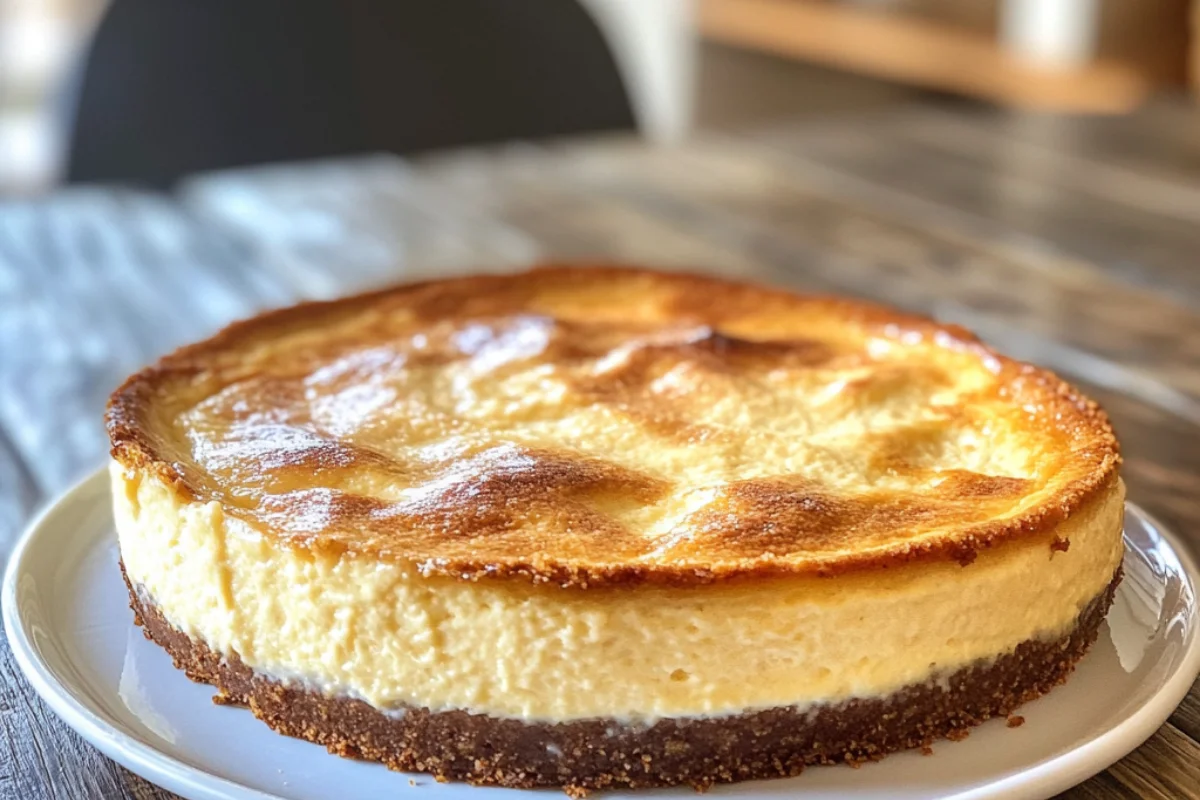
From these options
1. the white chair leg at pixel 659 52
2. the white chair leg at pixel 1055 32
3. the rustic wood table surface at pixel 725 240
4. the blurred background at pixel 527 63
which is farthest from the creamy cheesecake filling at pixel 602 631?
the white chair leg at pixel 659 52

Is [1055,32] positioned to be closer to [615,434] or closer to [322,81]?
[322,81]

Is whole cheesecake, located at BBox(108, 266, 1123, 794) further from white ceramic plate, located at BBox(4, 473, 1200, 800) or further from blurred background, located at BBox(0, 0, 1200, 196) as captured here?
blurred background, located at BBox(0, 0, 1200, 196)

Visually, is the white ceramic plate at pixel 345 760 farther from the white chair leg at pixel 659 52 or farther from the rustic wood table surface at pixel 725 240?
the white chair leg at pixel 659 52

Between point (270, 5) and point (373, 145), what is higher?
point (270, 5)

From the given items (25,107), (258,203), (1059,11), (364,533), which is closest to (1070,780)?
(364,533)

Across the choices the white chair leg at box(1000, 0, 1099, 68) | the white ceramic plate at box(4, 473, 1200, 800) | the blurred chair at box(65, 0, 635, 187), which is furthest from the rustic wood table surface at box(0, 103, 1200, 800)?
the white chair leg at box(1000, 0, 1099, 68)

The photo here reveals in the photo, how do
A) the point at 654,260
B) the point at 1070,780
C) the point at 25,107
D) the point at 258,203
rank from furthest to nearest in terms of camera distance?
the point at 25,107 → the point at 258,203 → the point at 654,260 → the point at 1070,780

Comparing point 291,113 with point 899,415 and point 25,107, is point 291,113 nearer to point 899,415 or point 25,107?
point 899,415
